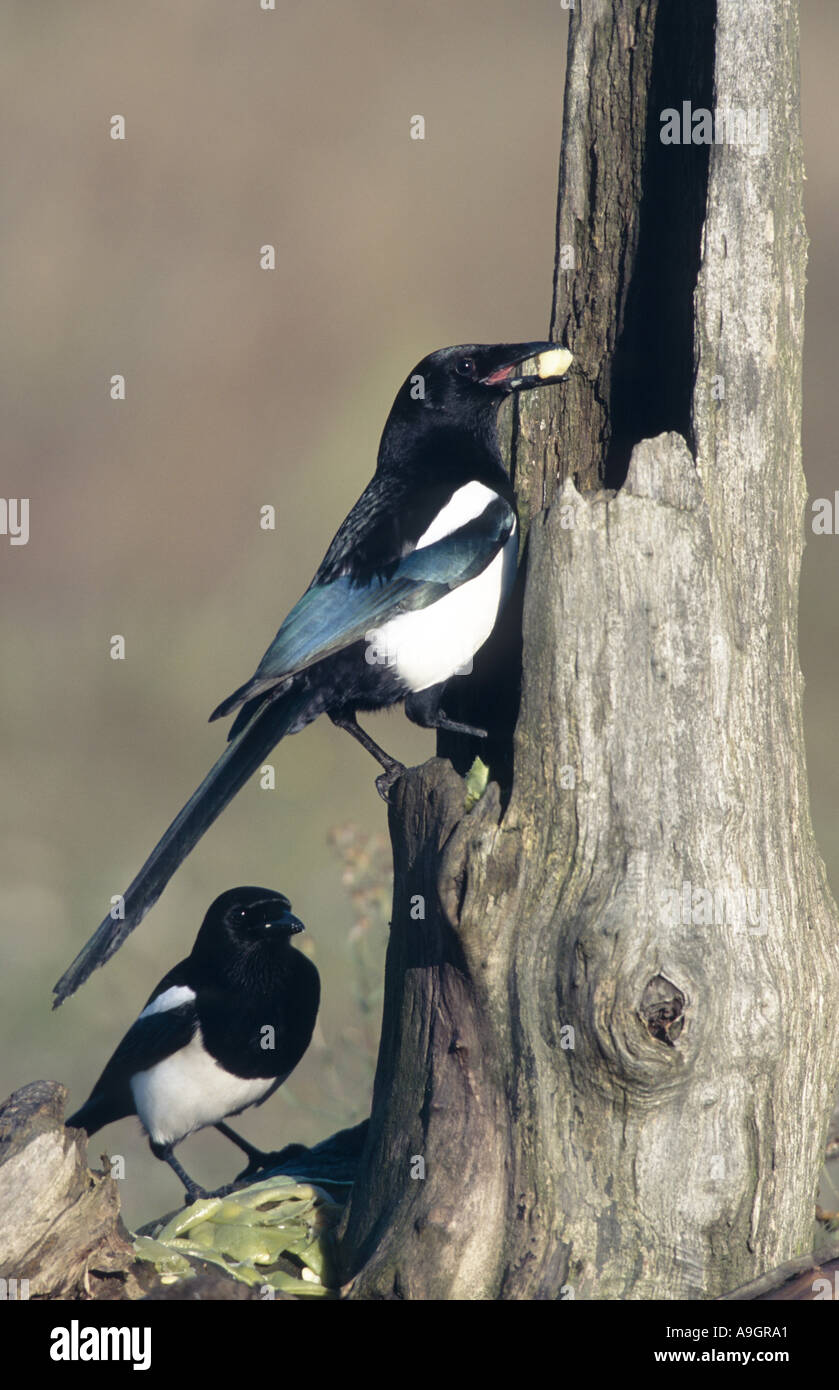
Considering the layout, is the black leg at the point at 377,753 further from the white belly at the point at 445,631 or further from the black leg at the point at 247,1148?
the black leg at the point at 247,1148

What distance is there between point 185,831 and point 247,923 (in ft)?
2.09

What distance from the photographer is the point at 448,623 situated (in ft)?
10.4

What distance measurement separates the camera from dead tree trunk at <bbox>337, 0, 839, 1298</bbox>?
2.61 metres

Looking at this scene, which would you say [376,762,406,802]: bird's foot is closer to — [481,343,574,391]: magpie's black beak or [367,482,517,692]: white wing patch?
[367,482,517,692]: white wing patch

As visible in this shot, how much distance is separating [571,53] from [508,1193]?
2.51 m

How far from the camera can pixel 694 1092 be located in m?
2.63

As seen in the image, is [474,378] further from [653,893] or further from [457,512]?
[653,893]

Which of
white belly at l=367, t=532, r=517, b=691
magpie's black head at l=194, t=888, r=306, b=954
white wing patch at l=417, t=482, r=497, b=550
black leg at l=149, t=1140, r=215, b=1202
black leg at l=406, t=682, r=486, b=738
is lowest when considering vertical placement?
black leg at l=149, t=1140, r=215, b=1202

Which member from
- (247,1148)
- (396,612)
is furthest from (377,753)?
(247,1148)

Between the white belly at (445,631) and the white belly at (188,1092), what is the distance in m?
1.13

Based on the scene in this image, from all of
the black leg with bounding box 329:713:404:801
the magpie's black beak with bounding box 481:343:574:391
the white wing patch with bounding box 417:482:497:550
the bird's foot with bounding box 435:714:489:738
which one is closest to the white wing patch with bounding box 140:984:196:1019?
the black leg with bounding box 329:713:404:801

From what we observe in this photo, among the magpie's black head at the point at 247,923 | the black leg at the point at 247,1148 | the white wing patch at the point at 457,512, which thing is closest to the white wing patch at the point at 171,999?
the magpie's black head at the point at 247,923

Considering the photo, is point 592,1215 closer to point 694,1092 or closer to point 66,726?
point 694,1092

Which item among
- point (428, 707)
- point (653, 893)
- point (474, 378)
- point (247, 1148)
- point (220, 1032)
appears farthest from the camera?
point (247, 1148)
